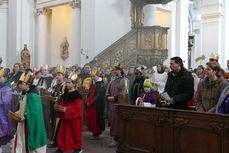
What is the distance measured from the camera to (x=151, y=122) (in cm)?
560

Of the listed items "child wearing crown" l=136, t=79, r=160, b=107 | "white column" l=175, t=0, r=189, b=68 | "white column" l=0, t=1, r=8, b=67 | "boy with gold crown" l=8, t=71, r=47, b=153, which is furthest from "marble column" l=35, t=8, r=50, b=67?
"boy with gold crown" l=8, t=71, r=47, b=153

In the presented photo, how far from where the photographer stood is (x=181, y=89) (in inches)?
227

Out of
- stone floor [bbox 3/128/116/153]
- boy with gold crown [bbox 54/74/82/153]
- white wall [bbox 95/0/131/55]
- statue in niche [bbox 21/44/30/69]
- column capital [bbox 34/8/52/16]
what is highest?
column capital [bbox 34/8/52/16]

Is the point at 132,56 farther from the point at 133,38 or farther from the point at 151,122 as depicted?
the point at 151,122

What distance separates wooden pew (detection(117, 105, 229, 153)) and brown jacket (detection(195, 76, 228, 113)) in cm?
64

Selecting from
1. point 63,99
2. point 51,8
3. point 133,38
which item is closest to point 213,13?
point 133,38

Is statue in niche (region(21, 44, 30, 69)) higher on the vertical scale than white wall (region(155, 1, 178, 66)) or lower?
lower

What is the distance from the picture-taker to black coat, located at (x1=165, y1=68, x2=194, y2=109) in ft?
18.5

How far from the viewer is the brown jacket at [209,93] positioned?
532 centimetres

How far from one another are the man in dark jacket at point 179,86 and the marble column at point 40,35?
61.0 feet

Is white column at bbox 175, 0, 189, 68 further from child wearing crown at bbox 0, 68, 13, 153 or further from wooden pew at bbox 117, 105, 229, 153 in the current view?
child wearing crown at bbox 0, 68, 13, 153

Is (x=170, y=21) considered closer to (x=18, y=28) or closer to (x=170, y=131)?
(x=18, y=28)

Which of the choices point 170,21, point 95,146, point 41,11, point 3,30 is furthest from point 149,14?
point 3,30

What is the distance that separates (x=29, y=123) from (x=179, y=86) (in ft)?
9.70
